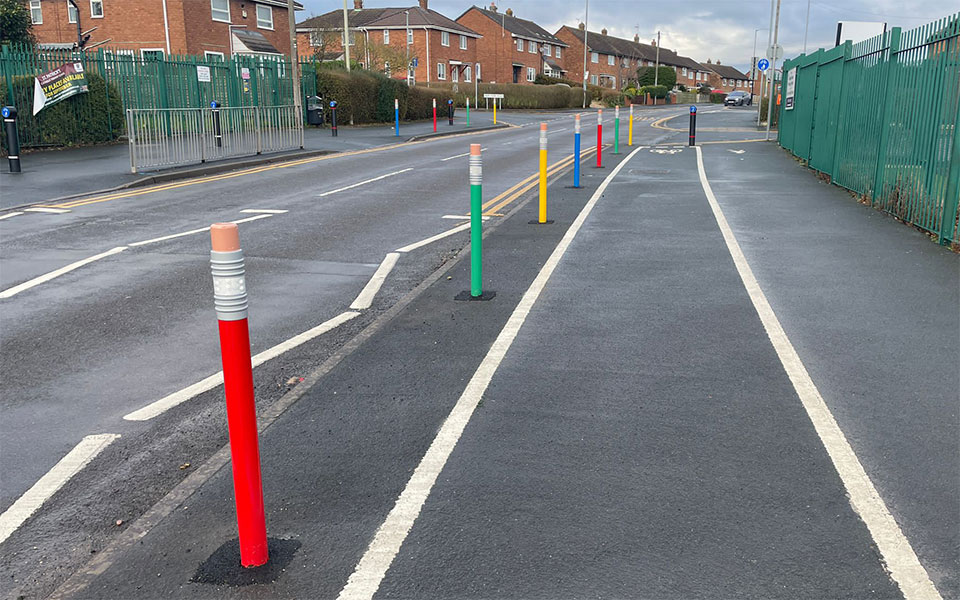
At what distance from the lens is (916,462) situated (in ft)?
13.4

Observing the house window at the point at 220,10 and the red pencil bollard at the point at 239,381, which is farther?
the house window at the point at 220,10

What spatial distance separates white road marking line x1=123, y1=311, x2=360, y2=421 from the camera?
15.9 ft

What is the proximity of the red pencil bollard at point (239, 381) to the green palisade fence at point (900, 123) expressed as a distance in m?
8.86

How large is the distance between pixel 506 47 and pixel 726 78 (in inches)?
3315

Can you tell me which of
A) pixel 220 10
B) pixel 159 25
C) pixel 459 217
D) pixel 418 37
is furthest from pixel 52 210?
pixel 418 37

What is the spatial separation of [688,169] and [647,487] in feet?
52.7

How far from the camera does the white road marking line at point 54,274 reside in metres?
7.67

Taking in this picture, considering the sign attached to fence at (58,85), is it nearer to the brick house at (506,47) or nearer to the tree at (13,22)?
the tree at (13,22)

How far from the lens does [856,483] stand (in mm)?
3857

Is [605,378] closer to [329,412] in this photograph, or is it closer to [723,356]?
[723,356]

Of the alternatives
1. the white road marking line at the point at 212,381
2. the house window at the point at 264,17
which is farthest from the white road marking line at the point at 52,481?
the house window at the point at 264,17

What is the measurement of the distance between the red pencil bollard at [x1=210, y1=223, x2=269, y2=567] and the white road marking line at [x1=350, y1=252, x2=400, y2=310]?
13.7ft

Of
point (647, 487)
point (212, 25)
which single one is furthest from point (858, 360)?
point (212, 25)

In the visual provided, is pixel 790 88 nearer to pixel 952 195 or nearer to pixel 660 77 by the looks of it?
pixel 952 195
